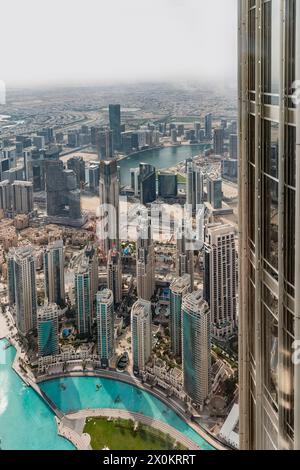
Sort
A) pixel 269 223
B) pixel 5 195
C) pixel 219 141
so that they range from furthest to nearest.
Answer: pixel 5 195 → pixel 219 141 → pixel 269 223

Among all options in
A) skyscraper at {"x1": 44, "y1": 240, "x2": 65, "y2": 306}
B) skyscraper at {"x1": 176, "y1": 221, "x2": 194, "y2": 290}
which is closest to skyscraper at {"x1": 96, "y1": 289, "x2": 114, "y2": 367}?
skyscraper at {"x1": 44, "y1": 240, "x2": 65, "y2": 306}

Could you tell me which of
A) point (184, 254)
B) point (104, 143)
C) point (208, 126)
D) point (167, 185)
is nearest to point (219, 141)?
point (208, 126)

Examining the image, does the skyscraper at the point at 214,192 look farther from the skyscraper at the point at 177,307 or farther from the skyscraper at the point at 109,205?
the skyscraper at the point at 109,205

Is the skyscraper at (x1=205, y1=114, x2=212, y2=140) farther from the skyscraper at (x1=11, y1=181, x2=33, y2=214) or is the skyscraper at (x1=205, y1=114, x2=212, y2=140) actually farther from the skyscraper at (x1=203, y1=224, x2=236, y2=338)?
the skyscraper at (x1=11, y1=181, x2=33, y2=214)

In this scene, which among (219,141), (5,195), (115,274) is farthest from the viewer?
(5,195)

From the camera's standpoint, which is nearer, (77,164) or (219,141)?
(219,141)

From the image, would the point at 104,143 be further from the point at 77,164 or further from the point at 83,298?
the point at 83,298
